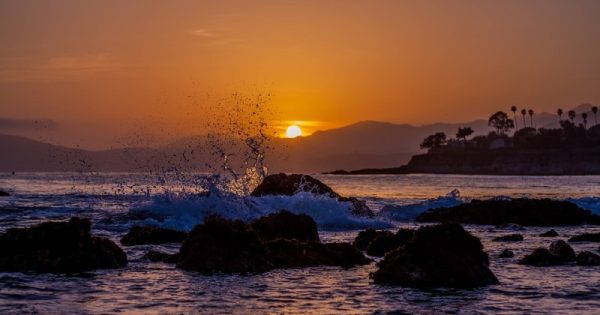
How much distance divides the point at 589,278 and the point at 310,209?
21.2 meters

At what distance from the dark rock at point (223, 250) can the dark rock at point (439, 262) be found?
3.02m

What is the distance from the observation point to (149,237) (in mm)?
23859

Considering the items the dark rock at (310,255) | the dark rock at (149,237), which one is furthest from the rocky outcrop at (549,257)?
the dark rock at (149,237)

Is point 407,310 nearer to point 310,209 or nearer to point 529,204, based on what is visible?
point 310,209

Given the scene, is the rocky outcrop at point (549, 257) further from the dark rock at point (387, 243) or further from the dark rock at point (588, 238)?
the dark rock at point (588, 238)

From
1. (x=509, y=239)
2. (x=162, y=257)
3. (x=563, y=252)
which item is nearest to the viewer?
(x=162, y=257)

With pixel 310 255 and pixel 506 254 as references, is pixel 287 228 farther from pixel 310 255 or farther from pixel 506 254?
pixel 506 254

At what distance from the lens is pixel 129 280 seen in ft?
51.2

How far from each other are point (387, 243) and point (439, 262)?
19.4ft

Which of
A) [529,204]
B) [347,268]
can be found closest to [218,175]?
[529,204]

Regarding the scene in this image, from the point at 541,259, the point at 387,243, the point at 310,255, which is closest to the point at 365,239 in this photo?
the point at 387,243

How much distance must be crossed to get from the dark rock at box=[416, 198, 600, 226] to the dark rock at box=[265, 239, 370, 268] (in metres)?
19.9

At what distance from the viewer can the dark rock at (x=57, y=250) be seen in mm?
16922

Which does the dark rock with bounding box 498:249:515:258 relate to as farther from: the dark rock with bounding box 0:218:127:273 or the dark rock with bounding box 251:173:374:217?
the dark rock with bounding box 251:173:374:217
